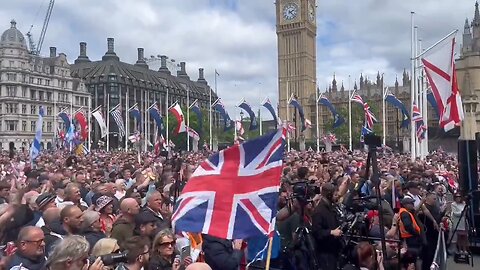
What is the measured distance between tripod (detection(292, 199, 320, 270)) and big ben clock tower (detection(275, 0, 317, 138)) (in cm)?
9253

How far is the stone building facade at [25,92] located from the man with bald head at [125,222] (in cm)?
6897

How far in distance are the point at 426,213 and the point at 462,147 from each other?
2.39m

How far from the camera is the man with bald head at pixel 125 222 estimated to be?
5.69 m

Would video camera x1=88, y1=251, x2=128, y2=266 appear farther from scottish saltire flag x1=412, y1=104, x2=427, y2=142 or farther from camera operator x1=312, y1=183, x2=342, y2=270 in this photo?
scottish saltire flag x1=412, y1=104, x2=427, y2=142

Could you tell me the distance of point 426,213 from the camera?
8477mm

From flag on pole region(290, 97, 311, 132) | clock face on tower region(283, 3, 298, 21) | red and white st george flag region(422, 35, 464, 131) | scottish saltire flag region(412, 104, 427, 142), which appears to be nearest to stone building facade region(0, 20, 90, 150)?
flag on pole region(290, 97, 311, 132)

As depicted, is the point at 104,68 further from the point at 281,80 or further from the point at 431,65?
the point at 431,65

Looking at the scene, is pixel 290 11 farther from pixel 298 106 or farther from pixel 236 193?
pixel 236 193

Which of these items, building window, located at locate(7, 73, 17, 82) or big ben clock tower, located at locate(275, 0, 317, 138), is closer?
building window, located at locate(7, 73, 17, 82)

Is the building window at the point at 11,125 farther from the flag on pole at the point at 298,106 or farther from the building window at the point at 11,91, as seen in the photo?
the flag on pole at the point at 298,106

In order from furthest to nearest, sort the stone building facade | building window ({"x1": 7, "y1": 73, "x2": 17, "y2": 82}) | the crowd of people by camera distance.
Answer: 1. the stone building facade
2. building window ({"x1": 7, "y1": 73, "x2": 17, "y2": 82})
3. the crowd of people

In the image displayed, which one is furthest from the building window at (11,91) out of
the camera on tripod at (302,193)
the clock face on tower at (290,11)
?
the camera on tripod at (302,193)

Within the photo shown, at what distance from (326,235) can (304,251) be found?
375 mm

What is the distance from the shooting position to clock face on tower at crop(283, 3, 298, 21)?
101375 millimetres
